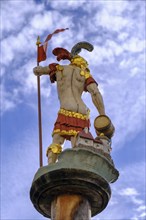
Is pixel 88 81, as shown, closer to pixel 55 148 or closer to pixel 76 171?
pixel 55 148

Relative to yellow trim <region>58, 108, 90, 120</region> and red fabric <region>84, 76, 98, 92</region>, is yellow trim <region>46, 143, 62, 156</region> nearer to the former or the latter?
yellow trim <region>58, 108, 90, 120</region>

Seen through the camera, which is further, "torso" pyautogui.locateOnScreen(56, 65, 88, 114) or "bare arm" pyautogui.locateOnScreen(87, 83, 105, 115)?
"bare arm" pyautogui.locateOnScreen(87, 83, 105, 115)

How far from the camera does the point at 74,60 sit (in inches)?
330

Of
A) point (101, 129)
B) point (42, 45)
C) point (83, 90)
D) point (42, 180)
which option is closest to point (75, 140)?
point (101, 129)

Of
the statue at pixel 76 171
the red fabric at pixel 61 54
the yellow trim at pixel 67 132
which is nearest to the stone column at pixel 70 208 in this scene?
the statue at pixel 76 171

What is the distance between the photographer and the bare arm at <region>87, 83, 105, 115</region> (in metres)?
7.65

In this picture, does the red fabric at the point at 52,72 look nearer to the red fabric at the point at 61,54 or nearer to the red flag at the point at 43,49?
→ the red fabric at the point at 61,54

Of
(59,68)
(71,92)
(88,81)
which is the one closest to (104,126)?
(71,92)

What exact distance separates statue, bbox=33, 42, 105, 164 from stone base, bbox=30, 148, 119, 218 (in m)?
0.70

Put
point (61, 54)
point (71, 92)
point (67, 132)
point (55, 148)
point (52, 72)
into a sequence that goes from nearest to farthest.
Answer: point (55, 148)
point (67, 132)
point (71, 92)
point (52, 72)
point (61, 54)

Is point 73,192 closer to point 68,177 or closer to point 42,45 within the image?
point 68,177

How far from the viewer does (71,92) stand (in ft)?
25.4

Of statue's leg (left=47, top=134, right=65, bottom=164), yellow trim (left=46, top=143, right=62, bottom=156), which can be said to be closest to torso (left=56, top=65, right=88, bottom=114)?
statue's leg (left=47, top=134, right=65, bottom=164)

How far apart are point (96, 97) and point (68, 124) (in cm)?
79
